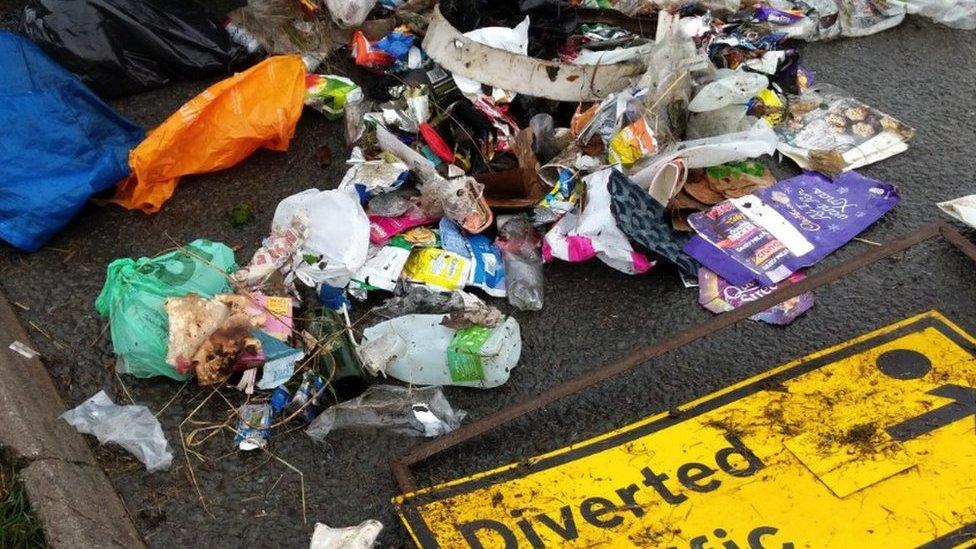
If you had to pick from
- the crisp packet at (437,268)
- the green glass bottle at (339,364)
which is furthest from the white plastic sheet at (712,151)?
the green glass bottle at (339,364)

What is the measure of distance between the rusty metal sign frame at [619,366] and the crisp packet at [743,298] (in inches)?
5.5

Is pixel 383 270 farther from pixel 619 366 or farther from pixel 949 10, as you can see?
pixel 949 10

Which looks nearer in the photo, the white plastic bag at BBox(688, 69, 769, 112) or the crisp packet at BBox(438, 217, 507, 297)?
the crisp packet at BBox(438, 217, 507, 297)

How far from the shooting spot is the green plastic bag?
2299 mm

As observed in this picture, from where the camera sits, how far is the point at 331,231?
2.63 meters

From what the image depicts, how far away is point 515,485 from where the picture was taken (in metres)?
2.04

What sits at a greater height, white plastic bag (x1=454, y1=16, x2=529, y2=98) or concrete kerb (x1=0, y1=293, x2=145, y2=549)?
white plastic bag (x1=454, y1=16, x2=529, y2=98)

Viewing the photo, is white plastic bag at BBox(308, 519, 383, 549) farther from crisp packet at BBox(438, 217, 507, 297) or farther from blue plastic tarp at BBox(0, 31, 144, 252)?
blue plastic tarp at BBox(0, 31, 144, 252)

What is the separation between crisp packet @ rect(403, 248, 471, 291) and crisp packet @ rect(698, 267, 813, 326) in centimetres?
78

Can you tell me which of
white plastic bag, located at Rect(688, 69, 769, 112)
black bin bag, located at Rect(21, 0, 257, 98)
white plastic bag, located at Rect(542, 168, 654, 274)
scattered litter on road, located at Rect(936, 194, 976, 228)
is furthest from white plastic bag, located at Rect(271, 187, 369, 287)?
scattered litter on road, located at Rect(936, 194, 976, 228)

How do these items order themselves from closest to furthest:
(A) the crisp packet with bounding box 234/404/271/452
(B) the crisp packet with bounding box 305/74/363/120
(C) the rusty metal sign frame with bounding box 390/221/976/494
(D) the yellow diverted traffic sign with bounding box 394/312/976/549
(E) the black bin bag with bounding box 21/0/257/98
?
(D) the yellow diverted traffic sign with bounding box 394/312/976/549
(C) the rusty metal sign frame with bounding box 390/221/976/494
(A) the crisp packet with bounding box 234/404/271/452
(E) the black bin bag with bounding box 21/0/257/98
(B) the crisp packet with bounding box 305/74/363/120

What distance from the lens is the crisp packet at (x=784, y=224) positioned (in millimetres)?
2691

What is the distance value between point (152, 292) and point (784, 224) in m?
2.07

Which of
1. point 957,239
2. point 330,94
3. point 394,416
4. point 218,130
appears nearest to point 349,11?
point 330,94
